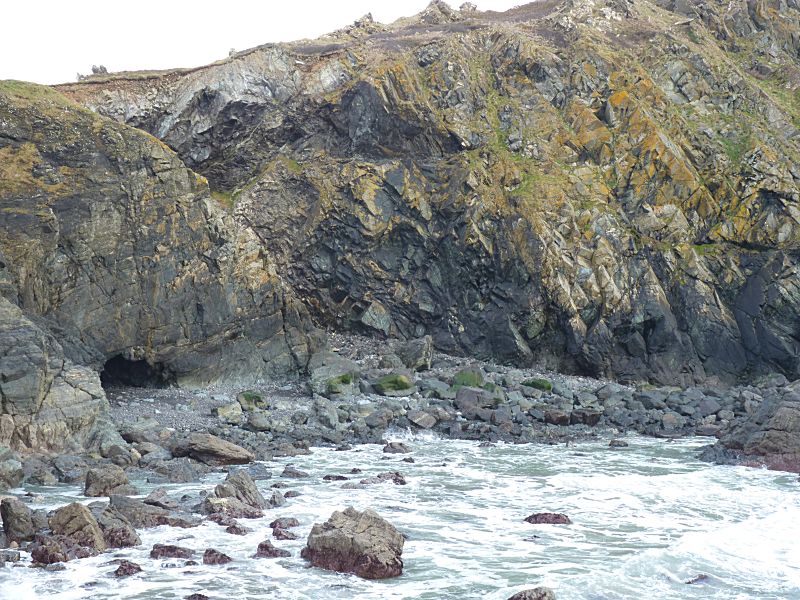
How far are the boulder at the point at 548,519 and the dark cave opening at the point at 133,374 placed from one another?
2409 cm

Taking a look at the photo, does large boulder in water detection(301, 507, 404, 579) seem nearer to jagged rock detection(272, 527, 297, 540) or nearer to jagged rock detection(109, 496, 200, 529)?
jagged rock detection(272, 527, 297, 540)

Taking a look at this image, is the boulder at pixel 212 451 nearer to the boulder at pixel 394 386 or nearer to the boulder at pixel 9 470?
the boulder at pixel 9 470

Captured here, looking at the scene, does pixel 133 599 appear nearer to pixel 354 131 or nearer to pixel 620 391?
pixel 620 391

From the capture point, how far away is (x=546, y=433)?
3272cm

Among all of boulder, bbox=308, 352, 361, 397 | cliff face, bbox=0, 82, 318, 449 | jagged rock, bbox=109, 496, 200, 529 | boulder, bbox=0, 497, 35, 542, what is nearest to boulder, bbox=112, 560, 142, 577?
boulder, bbox=0, 497, 35, 542

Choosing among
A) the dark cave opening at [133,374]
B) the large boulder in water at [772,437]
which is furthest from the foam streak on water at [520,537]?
the dark cave opening at [133,374]

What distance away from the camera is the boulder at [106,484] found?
19.7m

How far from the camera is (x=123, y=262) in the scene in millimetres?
35562

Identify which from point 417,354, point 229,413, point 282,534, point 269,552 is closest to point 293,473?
point 282,534

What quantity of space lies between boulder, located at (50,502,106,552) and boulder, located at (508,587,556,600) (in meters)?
8.33

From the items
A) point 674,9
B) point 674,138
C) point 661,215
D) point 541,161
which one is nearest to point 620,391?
point 661,215

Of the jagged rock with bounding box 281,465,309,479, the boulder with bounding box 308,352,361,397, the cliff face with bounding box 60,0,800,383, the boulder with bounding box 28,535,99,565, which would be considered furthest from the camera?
the cliff face with bounding box 60,0,800,383

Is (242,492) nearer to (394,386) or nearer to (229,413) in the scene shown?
(229,413)

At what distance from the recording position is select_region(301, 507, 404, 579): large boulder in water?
14.2m
